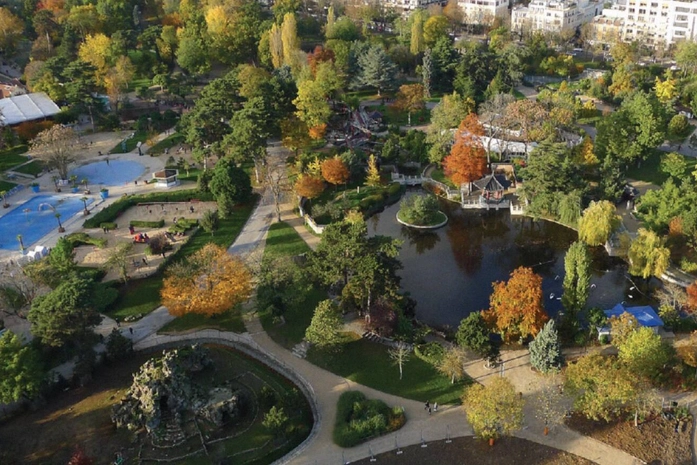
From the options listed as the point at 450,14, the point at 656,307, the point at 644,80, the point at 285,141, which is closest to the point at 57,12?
the point at 285,141

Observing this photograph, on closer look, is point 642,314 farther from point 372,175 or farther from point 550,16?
point 550,16

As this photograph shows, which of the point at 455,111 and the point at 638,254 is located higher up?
the point at 455,111

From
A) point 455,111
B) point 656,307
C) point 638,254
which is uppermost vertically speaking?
point 455,111

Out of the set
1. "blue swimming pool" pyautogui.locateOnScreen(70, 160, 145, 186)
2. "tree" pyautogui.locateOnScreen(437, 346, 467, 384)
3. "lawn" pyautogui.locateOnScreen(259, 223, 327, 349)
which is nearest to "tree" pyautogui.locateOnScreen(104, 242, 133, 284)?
"lawn" pyautogui.locateOnScreen(259, 223, 327, 349)

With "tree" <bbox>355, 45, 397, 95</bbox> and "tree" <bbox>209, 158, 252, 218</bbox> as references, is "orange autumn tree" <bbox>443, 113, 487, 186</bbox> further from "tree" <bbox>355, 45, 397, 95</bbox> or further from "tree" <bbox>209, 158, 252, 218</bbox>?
"tree" <bbox>355, 45, 397, 95</bbox>

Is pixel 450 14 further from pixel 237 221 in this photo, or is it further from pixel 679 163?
pixel 237 221

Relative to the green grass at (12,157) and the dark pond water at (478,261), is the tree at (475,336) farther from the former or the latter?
the green grass at (12,157)

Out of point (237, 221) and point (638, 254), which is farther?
point (237, 221)
